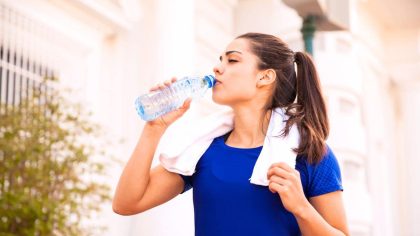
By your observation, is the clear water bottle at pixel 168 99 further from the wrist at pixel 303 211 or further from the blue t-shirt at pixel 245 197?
the wrist at pixel 303 211

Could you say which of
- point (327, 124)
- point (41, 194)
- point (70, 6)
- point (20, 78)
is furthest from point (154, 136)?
point (70, 6)

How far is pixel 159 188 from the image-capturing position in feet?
8.04

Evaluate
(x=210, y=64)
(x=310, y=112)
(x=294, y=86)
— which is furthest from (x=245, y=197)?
(x=210, y=64)

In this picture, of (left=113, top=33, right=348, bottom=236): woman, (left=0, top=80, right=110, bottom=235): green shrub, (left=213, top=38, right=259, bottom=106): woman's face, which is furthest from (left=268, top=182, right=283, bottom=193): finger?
(left=0, top=80, right=110, bottom=235): green shrub

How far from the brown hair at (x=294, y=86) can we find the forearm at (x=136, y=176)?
45 centimetres

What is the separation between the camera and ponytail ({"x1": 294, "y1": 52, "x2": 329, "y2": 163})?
2.29 meters

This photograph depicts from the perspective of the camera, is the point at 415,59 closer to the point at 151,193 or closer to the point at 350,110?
the point at 350,110

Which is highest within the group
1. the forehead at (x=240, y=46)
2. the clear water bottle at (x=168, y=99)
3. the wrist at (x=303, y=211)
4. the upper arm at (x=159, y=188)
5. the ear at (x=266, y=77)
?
the forehead at (x=240, y=46)

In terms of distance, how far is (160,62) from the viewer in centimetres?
636

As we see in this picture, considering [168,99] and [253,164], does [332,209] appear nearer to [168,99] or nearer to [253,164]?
[253,164]

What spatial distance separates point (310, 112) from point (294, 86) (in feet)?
0.54

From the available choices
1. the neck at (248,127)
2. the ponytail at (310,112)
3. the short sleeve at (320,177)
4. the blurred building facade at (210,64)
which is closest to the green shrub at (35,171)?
the blurred building facade at (210,64)

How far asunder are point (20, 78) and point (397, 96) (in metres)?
8.48

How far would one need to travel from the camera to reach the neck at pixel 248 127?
2432 millimetres
